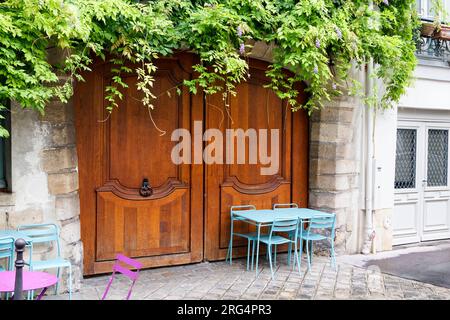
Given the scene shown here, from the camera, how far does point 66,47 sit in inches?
184

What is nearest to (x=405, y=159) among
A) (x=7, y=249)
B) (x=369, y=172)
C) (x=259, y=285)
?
(x=369, y=172)

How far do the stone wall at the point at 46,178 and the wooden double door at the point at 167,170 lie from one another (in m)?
0.41

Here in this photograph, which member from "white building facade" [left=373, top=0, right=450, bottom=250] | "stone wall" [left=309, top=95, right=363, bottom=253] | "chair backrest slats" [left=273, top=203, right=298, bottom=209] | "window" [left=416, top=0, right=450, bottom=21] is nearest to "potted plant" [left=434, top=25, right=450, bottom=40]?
"white building facade" [left=373, top=0, right=450, bottom=250]

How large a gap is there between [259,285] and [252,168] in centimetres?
176

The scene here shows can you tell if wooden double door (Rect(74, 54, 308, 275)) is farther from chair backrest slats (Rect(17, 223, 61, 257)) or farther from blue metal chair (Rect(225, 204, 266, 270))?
chair backrest slats (Rect(17, 223, 61, 257))

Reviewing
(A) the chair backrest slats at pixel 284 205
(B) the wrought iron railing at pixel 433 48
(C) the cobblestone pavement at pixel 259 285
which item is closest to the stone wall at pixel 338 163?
(A) the chair backrest slats at pixel 284 205

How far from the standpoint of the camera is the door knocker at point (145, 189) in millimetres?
6074

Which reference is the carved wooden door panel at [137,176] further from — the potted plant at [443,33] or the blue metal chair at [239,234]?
Answer: the potted plant at [443,33]

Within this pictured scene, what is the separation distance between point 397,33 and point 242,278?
398 cm

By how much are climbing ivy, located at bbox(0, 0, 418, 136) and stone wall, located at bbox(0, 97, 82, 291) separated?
40cm

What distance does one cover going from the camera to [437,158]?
329 inches

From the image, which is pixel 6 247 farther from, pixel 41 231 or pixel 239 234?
pixel 239 234

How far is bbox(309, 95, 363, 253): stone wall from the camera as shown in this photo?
23.2 feet

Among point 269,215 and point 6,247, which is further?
point 269,215
